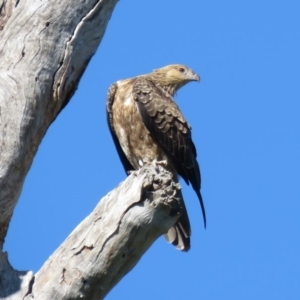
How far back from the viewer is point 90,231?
5.57m

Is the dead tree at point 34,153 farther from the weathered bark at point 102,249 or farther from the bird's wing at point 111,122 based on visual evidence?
the bird's wing at point 111,122

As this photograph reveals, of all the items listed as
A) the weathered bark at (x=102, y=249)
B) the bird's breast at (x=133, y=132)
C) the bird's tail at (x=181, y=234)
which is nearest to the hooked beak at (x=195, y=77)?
the bird's breast at (x=133, y=132)

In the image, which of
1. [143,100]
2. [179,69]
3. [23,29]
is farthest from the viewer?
[179,69]

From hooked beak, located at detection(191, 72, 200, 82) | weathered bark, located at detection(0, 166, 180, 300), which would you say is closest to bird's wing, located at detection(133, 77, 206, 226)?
hooked beak, located at detection(191, 72, 200, 82)

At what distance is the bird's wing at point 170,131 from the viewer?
833 cm

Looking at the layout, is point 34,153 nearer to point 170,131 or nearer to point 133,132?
point 133,132

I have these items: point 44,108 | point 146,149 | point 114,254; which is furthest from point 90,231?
point 146,149

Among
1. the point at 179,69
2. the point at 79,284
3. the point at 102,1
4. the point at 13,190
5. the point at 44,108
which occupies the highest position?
the point at 179,69

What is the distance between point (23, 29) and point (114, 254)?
1992 millimetres

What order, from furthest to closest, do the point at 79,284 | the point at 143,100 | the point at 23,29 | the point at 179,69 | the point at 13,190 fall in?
the point at 179,69, the point at 143,100, the point at 23,29, the point at 13,190, the point at 79,284

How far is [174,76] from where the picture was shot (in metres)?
9.41

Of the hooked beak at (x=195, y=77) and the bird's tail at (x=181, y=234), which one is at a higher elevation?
the hooked beak at (x=195, y=77)

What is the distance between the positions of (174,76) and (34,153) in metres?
3.36

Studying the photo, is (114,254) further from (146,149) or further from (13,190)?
(146,149)
